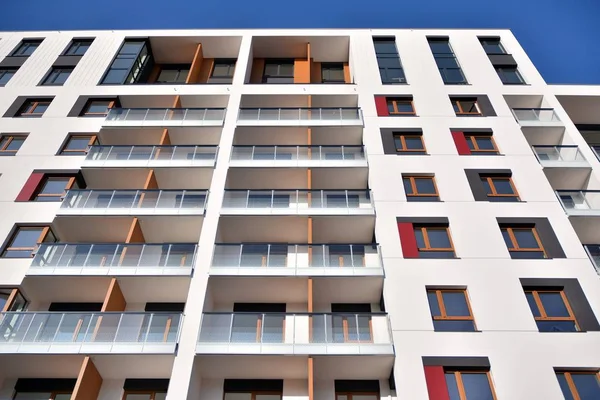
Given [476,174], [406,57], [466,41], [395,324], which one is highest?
[466,41]

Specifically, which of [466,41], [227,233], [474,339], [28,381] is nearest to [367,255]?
[474,339]

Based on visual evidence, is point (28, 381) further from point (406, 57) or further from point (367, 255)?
point (406, 57)

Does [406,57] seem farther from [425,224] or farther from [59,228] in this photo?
[59,228]

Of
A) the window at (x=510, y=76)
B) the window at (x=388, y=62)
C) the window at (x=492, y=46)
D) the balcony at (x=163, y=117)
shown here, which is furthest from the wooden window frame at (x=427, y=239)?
the window at (x=492, y=46)

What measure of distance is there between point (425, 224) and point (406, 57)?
12277 millimetres

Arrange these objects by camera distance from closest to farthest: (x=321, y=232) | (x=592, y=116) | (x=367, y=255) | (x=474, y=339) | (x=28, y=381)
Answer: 1. (x=474, y=339)
2. (x=28, y=381)
3. (x=367, y=255)
4. (x=321, y=232)
5. (x=592, y=116)

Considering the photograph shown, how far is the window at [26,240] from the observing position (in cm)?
1694

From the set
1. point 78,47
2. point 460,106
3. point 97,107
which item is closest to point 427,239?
point 460,106

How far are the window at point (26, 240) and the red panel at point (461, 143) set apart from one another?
16.0 m

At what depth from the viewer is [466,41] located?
27438 mm

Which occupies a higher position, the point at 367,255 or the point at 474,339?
the point at 367,255

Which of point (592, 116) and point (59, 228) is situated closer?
point (59, 228)

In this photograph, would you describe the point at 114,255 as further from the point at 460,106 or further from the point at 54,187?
the point at 460,106

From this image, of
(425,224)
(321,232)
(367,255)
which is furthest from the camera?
(321,232)
